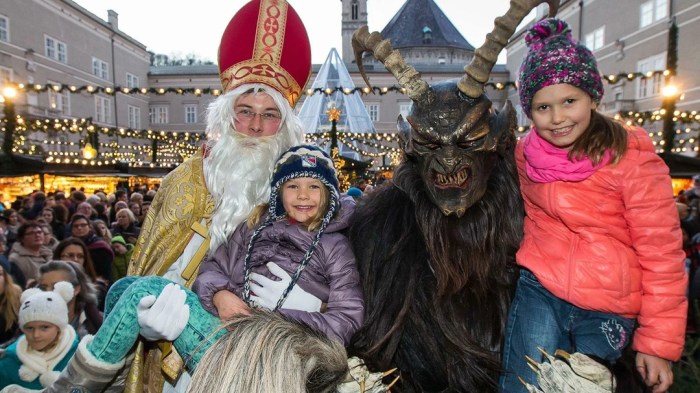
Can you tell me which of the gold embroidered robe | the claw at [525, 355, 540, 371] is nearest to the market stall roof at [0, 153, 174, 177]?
the gold embroidered robe

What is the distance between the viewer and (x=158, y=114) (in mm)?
46531

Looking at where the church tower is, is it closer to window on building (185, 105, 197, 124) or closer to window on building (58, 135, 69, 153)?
window on building (185, 105, 197, 124)

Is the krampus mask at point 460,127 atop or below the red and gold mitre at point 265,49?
below

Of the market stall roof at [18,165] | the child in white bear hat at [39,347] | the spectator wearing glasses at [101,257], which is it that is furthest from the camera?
the market stall roof at [18,165]

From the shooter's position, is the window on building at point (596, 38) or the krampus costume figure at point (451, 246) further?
the window on building at point (596, 38)

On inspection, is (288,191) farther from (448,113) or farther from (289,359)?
(289,359)

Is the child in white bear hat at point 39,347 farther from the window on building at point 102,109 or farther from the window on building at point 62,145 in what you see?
the window on building at point 102,109

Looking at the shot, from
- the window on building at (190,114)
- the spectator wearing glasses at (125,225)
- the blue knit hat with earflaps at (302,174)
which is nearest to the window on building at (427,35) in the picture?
the window on building at (190,114)

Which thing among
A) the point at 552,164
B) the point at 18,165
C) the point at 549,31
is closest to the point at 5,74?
the point at 18,165

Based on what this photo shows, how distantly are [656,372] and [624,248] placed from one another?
429 mm

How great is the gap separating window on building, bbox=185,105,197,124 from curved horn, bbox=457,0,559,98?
47016mm

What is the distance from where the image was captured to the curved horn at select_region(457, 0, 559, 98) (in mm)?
1787

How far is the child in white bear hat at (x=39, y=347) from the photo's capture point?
2951mm

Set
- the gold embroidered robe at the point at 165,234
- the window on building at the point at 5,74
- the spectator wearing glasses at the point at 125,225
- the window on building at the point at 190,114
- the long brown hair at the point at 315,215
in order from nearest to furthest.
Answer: the long brown hair at the point at 315,215 < the gold embroidered robe at the point at 165,234 < the spectator wearing glasses at the point at 125,225 < the window on building at the point at 5,74 < the window on building at the point at 190,114
